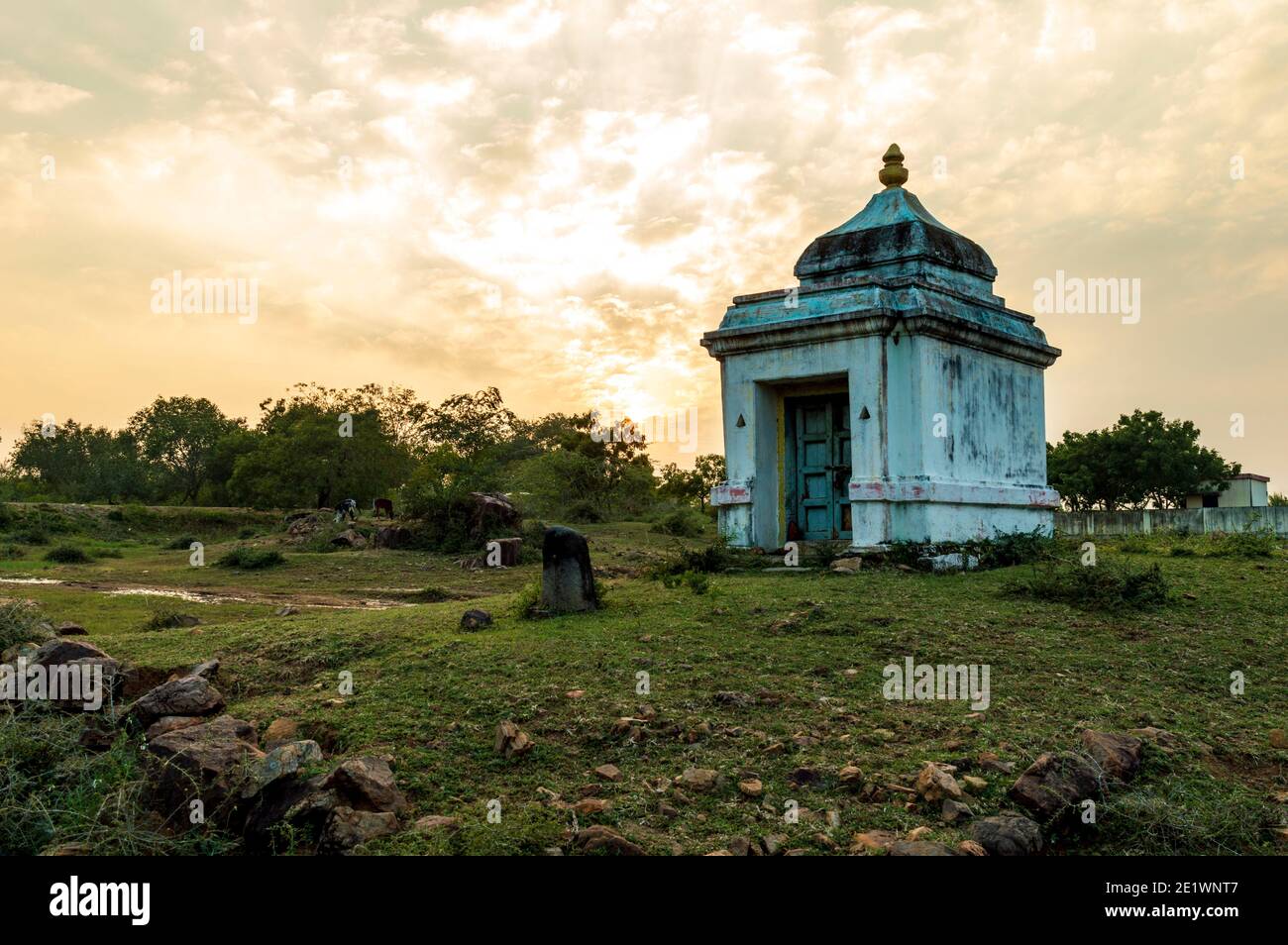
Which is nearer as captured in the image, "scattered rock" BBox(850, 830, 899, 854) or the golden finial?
"scattered rock" BBox(850, 830, 899, 854)

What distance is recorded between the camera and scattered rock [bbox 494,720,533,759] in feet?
18.0

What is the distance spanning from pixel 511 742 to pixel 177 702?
2.26 m

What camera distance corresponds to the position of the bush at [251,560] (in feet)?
63.1

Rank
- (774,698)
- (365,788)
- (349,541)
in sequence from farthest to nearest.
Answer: (349,541) → (774,698) → (365,788)

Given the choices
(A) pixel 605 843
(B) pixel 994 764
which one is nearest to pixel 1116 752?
(B) pixel 994 764

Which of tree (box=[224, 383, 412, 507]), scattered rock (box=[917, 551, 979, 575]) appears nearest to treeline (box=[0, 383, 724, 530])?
tree (box=[224, 383, 412, 507])

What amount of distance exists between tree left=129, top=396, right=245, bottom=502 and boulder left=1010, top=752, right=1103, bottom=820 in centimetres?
5486

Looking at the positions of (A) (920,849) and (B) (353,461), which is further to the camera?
(B) (353,461)

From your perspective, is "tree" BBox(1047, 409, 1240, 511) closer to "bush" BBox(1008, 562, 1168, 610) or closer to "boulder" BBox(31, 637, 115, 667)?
"bush" BBox(1008, 562, 1168, 610)

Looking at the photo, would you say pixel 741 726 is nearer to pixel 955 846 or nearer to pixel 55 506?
pixel 955 846

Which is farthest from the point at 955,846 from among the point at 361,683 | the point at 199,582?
the point at 199,582

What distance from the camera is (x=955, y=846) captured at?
430 centimetres

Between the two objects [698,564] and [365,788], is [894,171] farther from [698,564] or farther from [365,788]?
[365,788]

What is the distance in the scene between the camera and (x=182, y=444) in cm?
5709
